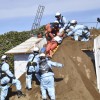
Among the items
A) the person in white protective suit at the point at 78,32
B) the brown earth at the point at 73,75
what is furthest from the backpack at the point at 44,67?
the person in white protective suit at the point at 78,32

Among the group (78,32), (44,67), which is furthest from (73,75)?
(78,32)

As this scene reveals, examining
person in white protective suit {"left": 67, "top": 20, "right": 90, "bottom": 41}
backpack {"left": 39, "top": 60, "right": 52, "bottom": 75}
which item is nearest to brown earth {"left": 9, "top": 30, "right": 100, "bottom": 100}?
person in white protective suit {"left": 67, "top": 20, "right": 90, "bottom": 41}

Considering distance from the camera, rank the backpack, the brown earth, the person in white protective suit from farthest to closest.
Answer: the person in white protective suit, the brown earth, the backpack

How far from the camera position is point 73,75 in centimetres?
1844

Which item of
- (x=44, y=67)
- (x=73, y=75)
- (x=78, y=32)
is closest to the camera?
(x=44, y=67)

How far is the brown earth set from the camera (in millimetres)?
17578

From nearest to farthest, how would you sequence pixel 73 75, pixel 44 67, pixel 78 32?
pixel 44 67 < pixel 73 75 < pixel 78 32

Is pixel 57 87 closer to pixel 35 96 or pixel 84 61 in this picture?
pixel 35 96

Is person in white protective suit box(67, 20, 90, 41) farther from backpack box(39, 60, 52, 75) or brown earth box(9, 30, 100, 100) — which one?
backpack box(39, 60, 52, 75)

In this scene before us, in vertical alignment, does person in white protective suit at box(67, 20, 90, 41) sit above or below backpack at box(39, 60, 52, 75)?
above

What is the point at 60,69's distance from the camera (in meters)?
19.2

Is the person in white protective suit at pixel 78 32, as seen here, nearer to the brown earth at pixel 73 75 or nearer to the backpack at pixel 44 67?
the brown earth at pixel 73 75

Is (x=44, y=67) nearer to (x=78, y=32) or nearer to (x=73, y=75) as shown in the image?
(x=73, y=75)

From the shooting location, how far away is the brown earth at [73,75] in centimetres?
1758
